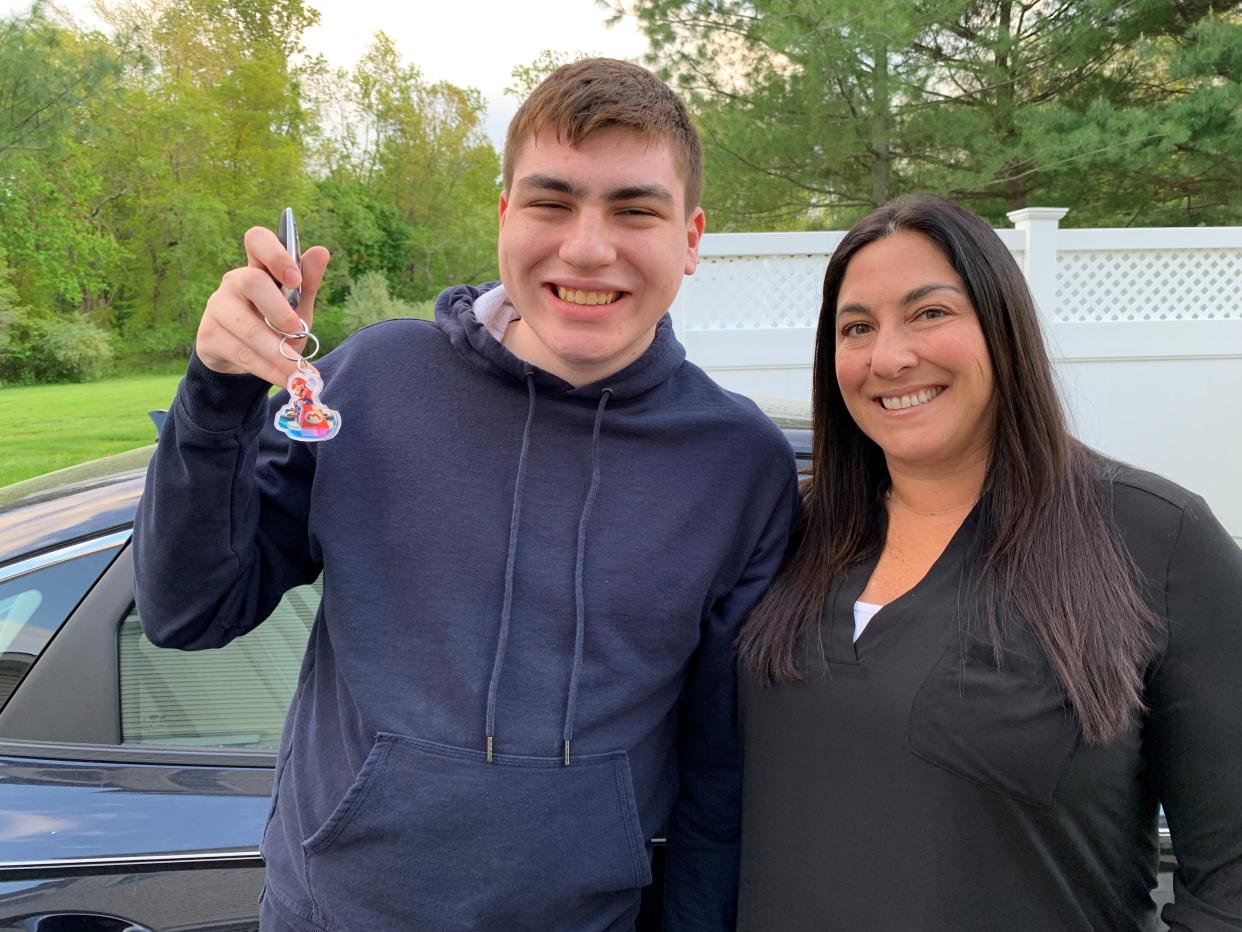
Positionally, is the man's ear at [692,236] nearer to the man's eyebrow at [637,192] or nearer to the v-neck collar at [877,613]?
the man's eyebrow at [637,192]

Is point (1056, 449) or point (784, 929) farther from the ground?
point (1056, 449)

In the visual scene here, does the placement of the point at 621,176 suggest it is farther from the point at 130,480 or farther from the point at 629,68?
the point at 130,480

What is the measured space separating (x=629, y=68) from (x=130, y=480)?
1.35m

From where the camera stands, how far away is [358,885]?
128cm

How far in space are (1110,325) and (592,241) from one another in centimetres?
746

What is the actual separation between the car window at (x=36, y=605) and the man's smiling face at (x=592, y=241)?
3.36 feet

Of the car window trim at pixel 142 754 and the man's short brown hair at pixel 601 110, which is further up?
the man's short brown hair at pixel 601 110

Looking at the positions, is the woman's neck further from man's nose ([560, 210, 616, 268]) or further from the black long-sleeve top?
man's nose ([560, 210, 616, 268])

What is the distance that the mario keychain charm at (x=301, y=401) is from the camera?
1147 mm

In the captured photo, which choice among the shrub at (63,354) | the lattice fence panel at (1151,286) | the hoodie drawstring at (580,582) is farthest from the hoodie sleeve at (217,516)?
the shrub at (63,354)

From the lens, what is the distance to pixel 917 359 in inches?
59.1

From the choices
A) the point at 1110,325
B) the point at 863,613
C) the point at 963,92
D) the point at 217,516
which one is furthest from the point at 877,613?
the point at 963,92

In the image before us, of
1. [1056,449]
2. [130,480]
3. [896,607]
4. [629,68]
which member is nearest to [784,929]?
[896,607]

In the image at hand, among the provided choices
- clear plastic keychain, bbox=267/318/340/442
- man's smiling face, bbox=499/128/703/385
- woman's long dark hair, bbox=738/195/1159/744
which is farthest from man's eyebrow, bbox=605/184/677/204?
clear plastic keychain, bbox=267/318/340/442
